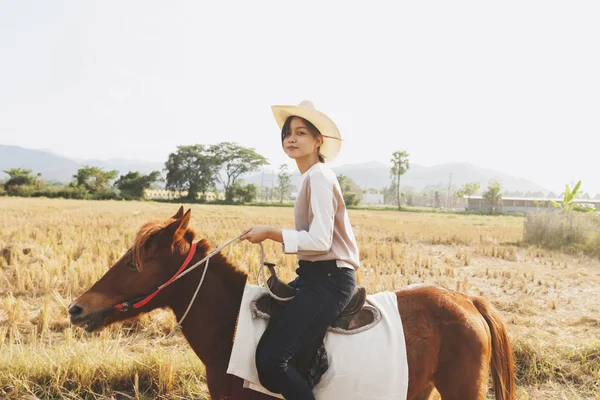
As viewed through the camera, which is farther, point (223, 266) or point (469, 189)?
point (469, 189)

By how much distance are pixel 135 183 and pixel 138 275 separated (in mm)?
60049

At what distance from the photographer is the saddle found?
242 centimetres

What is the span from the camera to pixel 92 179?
58.9 m

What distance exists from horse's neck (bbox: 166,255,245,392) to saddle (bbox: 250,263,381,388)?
25cm

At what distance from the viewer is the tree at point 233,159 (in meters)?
76.9

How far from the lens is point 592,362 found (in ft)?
15.4

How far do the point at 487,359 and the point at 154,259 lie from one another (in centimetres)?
225

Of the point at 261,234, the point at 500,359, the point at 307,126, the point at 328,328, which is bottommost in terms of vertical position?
the point at 500,359

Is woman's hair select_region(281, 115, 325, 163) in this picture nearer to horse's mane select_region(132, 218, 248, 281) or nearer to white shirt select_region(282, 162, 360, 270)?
white shirt select_region(282, 162, 360, 270)

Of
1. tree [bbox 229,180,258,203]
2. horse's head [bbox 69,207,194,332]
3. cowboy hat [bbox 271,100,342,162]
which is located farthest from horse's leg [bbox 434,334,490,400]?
tree [bbox 229,180,258,203]

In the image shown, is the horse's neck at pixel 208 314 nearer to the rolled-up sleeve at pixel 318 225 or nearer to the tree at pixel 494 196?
the rolled-up sleeve at pixel 318 225

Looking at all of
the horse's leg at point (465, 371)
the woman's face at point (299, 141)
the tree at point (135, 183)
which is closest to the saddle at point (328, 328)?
the horse's leg at point (465, 371)

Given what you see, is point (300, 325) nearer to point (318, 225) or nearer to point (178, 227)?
point (318, 225)

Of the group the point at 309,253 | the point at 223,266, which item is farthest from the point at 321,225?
the point at 223,266
